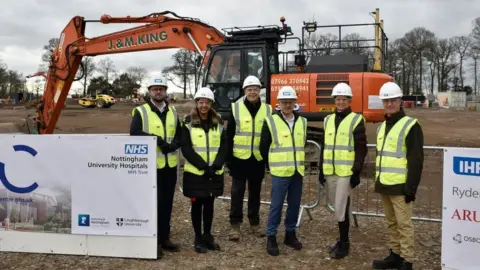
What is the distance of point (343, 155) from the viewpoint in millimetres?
5328

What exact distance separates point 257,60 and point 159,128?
5.32 meters

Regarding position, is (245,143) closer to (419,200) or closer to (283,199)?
(283,199)

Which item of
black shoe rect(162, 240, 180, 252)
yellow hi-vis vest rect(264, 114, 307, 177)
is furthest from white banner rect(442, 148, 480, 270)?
black shoe rect(162, 240, 180, 252)

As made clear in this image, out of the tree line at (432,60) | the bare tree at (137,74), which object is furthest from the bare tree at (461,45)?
the bare tree at (137,74)

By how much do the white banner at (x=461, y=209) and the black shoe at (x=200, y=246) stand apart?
8.85 ft

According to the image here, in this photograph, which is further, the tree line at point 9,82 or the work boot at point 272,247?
the tree line at point 9,82

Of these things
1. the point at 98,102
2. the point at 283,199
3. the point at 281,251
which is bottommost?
the point at 281,251

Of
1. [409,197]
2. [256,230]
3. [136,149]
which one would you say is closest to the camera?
[409,197]

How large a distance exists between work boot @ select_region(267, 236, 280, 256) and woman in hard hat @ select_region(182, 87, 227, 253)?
78 centimetres

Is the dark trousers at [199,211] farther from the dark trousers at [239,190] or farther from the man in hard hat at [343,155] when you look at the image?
the man in hard hat at [343,155]

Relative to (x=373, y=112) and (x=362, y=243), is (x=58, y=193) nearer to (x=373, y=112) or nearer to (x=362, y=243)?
(x=362, y=243)

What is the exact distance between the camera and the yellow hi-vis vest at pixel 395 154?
480 centimetres

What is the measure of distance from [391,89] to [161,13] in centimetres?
811

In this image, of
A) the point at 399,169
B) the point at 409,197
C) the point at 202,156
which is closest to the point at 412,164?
the point at 399,169
